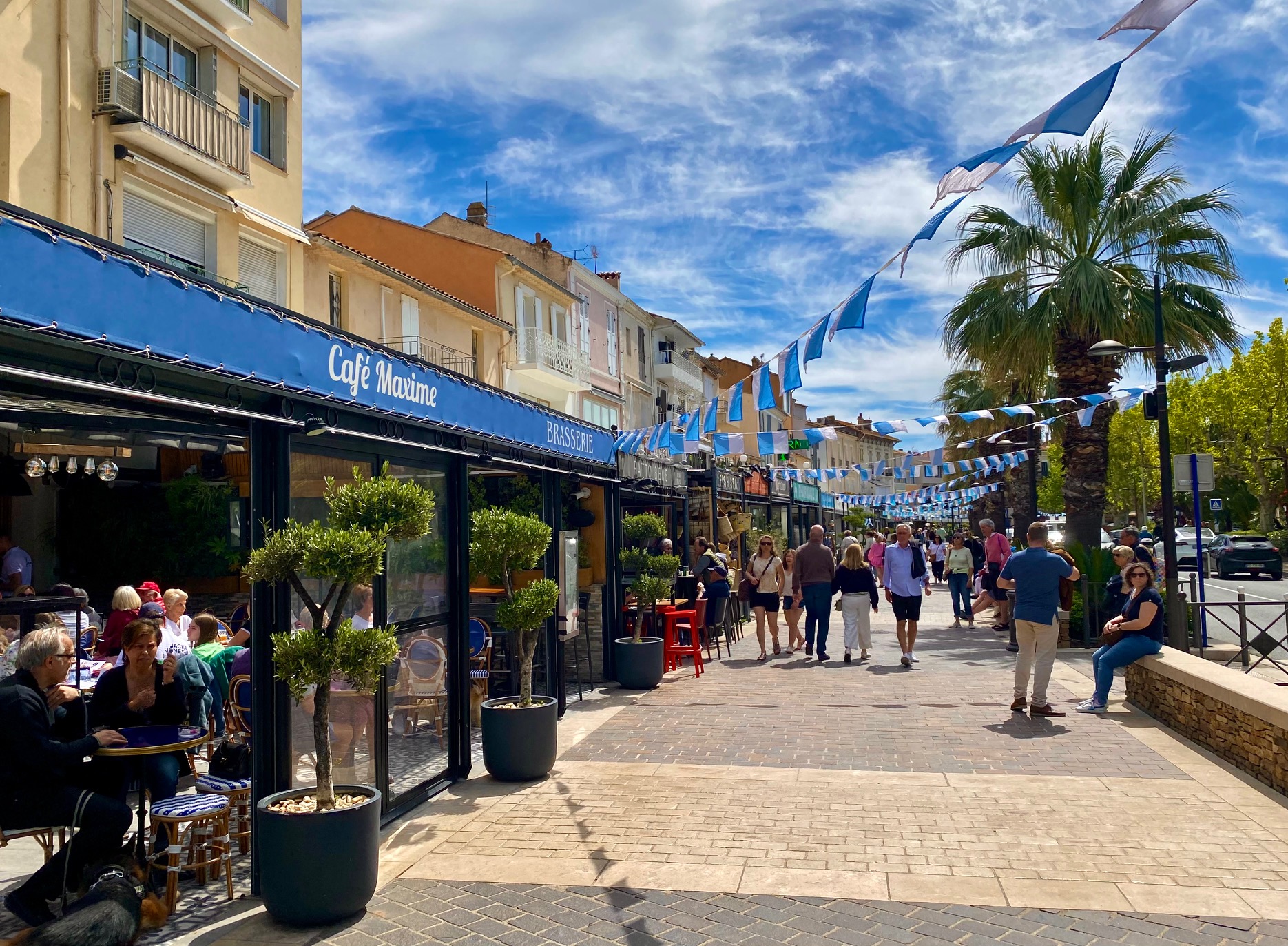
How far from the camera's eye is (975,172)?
Result: 6145 mm

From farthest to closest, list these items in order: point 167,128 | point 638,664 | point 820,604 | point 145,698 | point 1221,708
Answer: point 167,128, point 820,604, point 638,664, point 1221,708, point 145,698

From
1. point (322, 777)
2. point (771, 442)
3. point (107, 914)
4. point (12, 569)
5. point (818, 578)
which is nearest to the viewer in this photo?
point (107, 914)

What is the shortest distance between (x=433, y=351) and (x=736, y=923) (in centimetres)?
2271

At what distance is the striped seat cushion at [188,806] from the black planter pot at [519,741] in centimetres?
222

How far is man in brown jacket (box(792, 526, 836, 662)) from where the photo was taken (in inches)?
510

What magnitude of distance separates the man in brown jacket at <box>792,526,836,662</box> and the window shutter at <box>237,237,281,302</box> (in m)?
11.4

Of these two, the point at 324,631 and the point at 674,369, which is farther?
the point at 674,369

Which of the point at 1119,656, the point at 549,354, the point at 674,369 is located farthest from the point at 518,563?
the point at 674,369

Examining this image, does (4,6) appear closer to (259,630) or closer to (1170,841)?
(259,630)

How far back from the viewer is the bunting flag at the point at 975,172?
5.76 meters

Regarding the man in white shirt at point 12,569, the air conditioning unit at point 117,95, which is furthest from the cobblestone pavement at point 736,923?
the air conditioning unit at point 117,95

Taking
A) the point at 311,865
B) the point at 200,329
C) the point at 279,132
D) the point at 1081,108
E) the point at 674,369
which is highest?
the point at 279,132

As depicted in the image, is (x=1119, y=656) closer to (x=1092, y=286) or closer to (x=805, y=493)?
(x=1092, y=286)

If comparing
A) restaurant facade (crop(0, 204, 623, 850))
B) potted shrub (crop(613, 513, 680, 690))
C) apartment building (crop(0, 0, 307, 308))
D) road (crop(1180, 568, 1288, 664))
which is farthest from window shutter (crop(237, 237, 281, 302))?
road (crop(1180, 568, 1288, 664))
